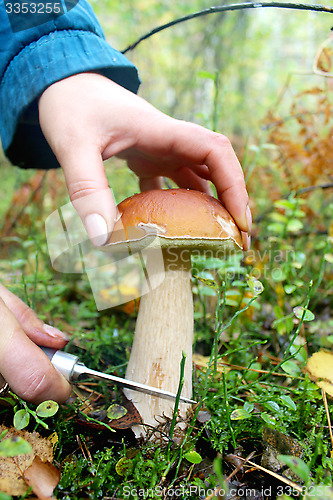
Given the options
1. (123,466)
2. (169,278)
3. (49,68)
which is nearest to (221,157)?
(169,278)

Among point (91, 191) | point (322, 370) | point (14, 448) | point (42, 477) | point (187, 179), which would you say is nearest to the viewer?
point (14, 448)

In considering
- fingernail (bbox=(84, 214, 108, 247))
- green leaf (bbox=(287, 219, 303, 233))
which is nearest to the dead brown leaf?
fingernail (bbox=(84, 214, 108, 247))

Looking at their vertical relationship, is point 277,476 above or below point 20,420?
below

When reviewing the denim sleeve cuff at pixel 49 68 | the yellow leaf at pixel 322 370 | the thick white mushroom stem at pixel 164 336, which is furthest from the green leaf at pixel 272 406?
the denim sleeve cuff at pixel 49 68

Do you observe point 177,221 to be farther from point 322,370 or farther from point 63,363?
point 322,370

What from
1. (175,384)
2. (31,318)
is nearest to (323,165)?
(175,384)

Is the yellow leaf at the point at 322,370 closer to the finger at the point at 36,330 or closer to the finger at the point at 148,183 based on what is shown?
the finger at the point at 36,330
